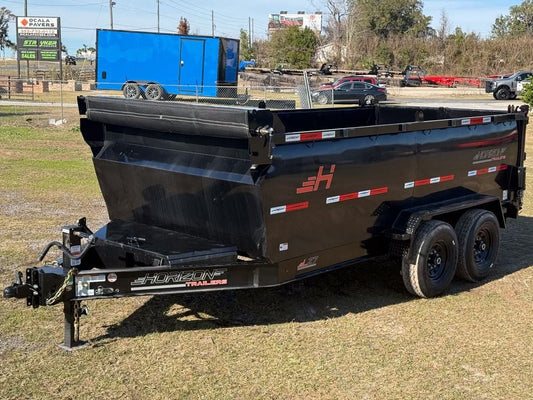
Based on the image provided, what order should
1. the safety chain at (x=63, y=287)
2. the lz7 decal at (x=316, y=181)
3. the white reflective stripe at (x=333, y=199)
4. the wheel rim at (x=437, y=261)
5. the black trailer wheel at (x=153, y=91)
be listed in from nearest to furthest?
the safety chain at (x=63, y=287)
the lz7 decal at (x=316, y=181)
the white reflective stripe at (x=333, y=199)
the wheel rim at (x=437, y=261)
the black trailer wheel at (x=153, y=91)

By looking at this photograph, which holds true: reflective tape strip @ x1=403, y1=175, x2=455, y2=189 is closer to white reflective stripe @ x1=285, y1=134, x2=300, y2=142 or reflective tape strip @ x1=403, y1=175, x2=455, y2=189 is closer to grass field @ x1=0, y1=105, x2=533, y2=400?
grass field @ x1=0, y1=105, x2=533, y2=400

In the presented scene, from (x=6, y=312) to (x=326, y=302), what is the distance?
286 centimetres

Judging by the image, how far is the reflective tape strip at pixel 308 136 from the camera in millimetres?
4900

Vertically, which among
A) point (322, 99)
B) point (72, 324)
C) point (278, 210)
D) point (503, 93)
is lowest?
point (72, 324)

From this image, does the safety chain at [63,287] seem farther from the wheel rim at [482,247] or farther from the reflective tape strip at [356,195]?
the wheel rim at [482,247]

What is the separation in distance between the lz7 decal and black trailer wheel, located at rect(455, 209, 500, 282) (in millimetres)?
1969

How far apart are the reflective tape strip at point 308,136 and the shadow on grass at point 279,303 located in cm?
164

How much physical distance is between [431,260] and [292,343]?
6.08 ft

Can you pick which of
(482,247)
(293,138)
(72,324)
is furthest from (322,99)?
(72,324)

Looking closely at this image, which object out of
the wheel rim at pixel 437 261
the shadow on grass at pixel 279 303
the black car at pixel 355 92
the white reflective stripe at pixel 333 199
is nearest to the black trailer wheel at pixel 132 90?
the black car at pixel 355 92

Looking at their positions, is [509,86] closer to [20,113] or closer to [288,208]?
[20,113]

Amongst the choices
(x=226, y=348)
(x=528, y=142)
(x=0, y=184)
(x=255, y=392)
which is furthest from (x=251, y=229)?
(x=528, y=142)

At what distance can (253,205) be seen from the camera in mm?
4945

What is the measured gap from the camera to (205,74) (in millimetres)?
31391
